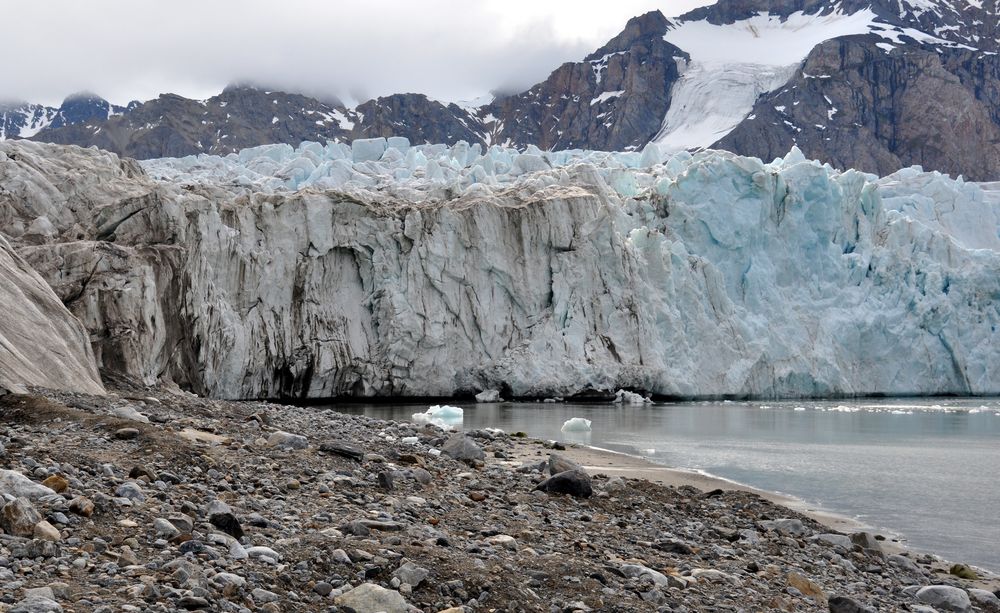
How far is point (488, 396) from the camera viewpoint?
31984mm

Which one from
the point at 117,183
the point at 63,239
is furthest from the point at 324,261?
the point at 63,239

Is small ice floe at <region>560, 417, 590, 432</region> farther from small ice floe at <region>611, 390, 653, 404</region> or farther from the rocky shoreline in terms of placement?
small ice floe at <region>611, 390, 653, 404</region>

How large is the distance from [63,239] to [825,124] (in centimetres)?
11408

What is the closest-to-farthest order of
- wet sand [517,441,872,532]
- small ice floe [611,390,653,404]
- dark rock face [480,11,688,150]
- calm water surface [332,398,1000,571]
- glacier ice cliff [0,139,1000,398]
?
wet sand [517,441,872,532], calm water surface [332,398,1000,571], glacier ice cliff [0,139,1000,398], small ice floe [611,390,653,404], dark rock face [480,11,688,150]

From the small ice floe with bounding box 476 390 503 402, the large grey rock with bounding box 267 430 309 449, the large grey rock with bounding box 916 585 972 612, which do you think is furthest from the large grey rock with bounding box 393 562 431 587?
the small ice floe with bounding box 476 390 503 402

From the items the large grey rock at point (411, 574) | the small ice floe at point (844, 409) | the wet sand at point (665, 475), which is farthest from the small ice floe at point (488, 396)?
the large grey rock at point (411, 574)

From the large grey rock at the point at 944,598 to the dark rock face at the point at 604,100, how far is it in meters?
131

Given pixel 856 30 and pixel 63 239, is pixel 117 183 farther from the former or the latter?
pixel 856 30

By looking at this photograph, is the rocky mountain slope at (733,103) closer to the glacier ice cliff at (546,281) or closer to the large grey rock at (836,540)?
the glacier ice cliff at (546,281)

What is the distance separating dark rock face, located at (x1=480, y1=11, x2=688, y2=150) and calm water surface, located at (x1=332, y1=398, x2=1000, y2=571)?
363 feet

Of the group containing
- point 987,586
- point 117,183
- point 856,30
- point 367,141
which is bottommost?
point 987,586

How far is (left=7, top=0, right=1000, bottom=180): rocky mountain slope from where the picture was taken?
4624 inches

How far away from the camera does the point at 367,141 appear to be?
54.6 meters

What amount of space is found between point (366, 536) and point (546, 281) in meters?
29.4
